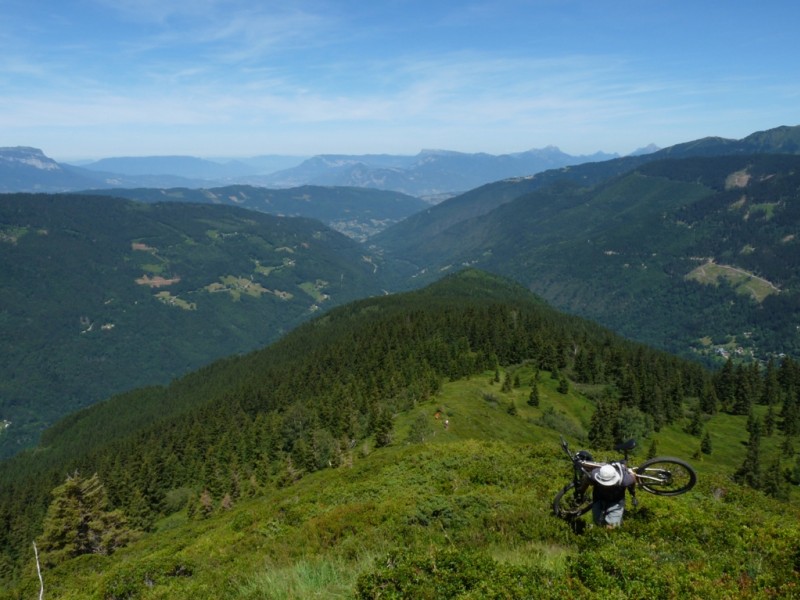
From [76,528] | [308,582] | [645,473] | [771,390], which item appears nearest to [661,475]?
[645,473]

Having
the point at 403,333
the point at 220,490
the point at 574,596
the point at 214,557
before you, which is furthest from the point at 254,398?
the point at 574,596

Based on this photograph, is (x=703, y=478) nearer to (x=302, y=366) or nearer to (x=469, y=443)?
(x=469, y=443)

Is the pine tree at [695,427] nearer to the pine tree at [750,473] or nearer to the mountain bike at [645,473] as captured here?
the pine tree at [750,473]

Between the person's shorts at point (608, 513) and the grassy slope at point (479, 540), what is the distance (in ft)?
1.31

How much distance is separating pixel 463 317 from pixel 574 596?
175 meters

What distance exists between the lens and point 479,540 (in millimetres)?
18844

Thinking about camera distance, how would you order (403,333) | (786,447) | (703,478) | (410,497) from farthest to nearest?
(403,333), (786,447), (703,478), (410,497)

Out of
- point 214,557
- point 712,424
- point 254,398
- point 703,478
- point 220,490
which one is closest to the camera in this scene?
point 214,557

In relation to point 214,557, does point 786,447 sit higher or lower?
lower

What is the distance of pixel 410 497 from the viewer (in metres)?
30.2

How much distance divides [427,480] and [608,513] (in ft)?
82.7

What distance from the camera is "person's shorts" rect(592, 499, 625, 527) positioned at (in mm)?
15297

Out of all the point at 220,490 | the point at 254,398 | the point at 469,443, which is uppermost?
the point at 469,443

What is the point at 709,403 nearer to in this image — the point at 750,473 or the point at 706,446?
the point at 706,446
